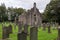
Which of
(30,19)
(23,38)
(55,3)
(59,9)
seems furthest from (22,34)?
(55,3)

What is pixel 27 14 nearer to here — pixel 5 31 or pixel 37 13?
pixel 37 13

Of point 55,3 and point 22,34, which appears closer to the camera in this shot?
point 22,34

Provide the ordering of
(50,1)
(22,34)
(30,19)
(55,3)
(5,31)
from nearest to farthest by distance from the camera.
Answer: (22,34)
(5,31)
(30,19)
(55,3)
(50,1)

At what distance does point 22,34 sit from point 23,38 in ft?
0.58

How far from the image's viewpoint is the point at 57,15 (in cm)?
6112

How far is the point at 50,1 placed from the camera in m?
71.1

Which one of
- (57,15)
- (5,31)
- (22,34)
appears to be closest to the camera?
(22,34)

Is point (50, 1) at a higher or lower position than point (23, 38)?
higher

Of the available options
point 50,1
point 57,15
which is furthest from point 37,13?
point 50,1

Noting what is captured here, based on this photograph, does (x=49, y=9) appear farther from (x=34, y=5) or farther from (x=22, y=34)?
(x=22, y=34)

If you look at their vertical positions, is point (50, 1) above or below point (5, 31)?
above

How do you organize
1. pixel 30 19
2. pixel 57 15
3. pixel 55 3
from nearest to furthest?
1. pixel 30 19
2. pixel 57 15
3. pixel 55 3

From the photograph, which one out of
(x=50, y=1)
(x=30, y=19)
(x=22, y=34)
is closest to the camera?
(x=22, y=34)

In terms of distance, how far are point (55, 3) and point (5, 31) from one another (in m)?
51.5
